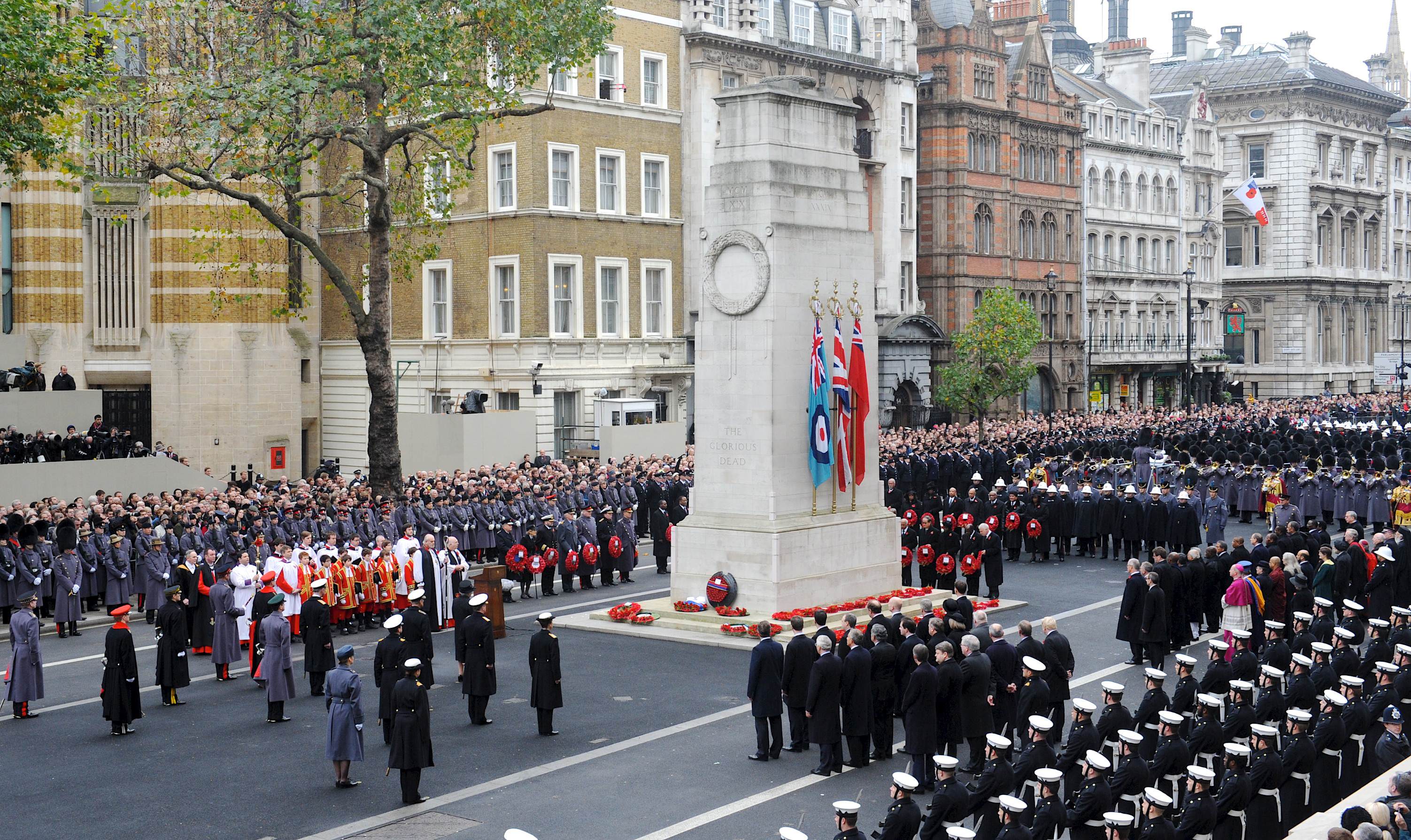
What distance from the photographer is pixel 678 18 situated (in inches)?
1905

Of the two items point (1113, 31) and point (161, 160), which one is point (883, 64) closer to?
point (161, 160)

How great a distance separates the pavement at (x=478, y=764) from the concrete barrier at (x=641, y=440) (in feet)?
58.8

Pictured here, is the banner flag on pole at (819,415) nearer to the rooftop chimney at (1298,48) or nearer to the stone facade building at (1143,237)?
the stone facade building at (1143,237)

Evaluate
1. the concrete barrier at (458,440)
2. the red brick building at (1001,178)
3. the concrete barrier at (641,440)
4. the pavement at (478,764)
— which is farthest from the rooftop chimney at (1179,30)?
the pavement at (478,764)

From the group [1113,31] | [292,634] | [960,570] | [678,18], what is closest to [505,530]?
[292,634]

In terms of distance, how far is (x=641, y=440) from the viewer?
40.7 m

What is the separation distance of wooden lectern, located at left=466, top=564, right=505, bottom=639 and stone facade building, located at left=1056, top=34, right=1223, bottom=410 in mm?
47679

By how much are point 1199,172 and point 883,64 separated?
2815cm

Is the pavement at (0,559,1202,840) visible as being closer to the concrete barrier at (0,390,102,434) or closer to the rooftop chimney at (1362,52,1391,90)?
the concrete barrier at (0,390,102,434)

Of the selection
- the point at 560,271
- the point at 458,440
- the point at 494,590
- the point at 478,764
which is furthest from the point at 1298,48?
the point at 478,764

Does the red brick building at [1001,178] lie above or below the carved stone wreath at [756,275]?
above

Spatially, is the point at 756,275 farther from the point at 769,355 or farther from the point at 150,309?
the point at 150,309

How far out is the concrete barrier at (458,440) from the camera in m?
38.0

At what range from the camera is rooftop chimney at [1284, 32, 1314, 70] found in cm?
8912
